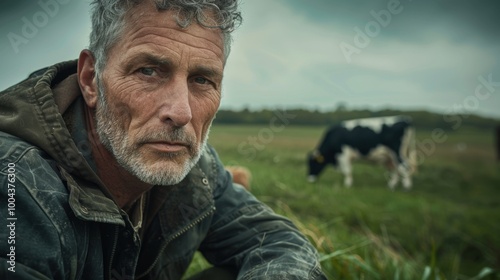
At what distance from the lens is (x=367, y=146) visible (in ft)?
52.5

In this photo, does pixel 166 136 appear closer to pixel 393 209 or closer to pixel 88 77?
pixel 88 77

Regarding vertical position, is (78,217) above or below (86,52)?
below

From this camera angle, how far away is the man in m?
1.73

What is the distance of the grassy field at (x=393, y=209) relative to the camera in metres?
3.53

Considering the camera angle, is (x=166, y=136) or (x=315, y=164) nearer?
(x=166, y=136)

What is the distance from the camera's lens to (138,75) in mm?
2139

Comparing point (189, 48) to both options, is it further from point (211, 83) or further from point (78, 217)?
point (78, 217)

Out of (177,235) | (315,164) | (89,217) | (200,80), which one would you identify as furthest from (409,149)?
(89,217)

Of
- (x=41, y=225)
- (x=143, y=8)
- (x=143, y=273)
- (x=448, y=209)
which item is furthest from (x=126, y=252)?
(x=448, y=209)

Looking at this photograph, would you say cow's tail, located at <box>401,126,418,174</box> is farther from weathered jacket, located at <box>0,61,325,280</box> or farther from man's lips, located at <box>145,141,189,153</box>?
man's lips, located at <box>145,141,189,153</box>

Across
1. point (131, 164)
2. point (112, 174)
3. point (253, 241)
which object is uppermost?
point (131, 164)

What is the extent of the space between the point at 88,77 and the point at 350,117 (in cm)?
2399

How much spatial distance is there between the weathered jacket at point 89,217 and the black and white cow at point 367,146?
12796 millimetres

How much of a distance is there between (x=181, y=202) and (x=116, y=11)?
91 cm
